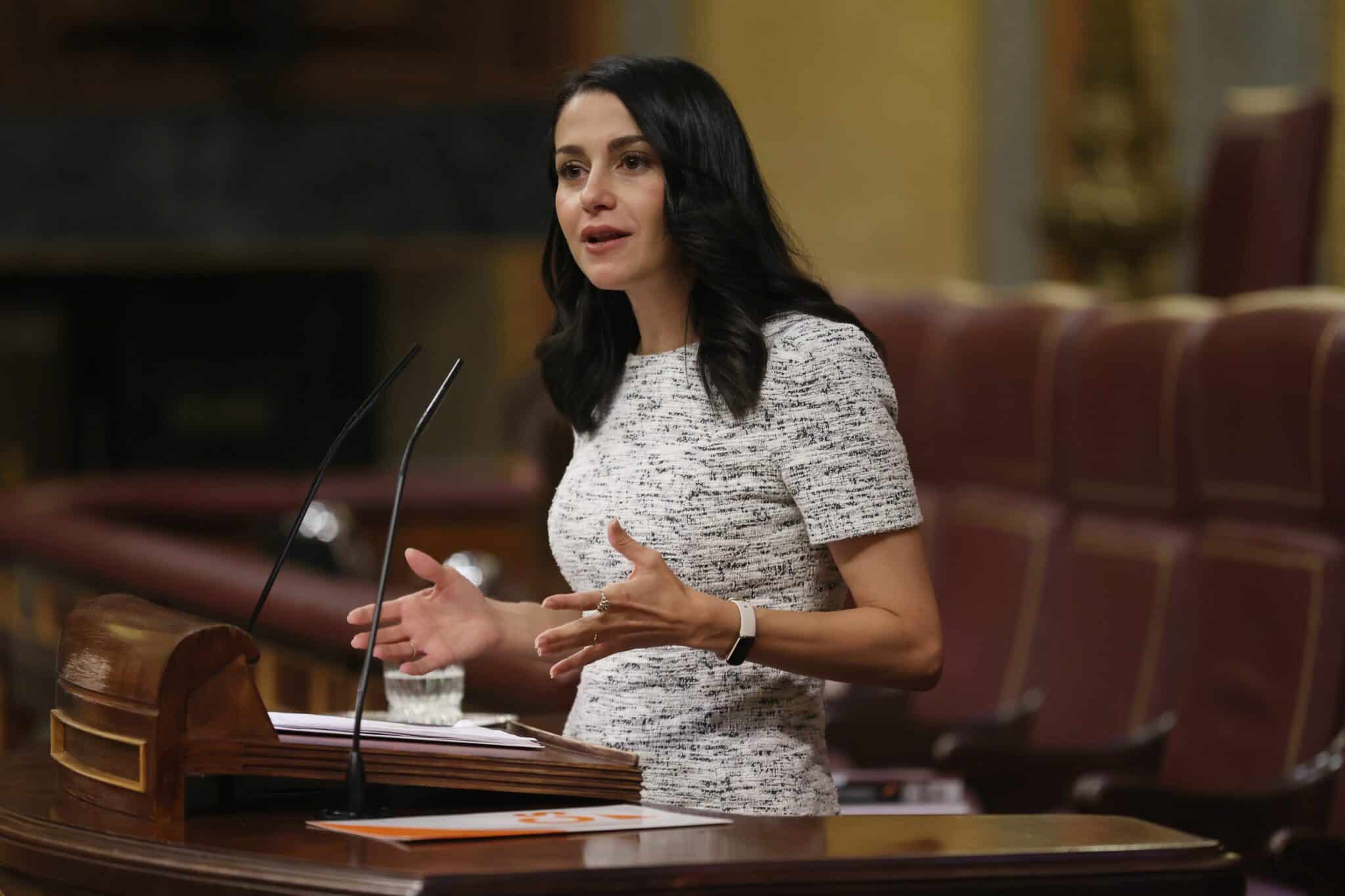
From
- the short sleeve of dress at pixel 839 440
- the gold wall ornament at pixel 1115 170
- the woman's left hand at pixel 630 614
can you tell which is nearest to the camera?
the woman's left hand at pixel 630 614

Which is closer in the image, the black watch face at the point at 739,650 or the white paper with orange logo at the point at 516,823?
the white paper with orange logo at the point at 516,823

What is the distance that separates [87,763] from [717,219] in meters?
0.60

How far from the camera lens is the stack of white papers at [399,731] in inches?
51.3

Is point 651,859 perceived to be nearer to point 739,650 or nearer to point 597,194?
point 739,650

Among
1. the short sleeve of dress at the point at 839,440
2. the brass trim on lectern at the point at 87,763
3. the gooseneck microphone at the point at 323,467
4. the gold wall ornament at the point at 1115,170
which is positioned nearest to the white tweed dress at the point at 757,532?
the short sleeve of dress at the point at 839,440

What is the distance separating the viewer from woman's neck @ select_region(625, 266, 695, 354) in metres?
1.53

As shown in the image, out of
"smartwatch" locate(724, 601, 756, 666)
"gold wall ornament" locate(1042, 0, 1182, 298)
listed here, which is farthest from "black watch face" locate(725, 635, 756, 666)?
"gold wall ornament" locate(1042, 0, 1182, 298)

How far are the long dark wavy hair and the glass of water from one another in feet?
1.39

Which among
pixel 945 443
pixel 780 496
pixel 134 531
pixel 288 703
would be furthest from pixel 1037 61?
pixel 780 496

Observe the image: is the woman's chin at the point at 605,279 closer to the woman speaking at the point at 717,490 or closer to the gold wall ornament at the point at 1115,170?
the woman speaking at the point at 717,490

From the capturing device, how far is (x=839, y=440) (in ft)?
4.61

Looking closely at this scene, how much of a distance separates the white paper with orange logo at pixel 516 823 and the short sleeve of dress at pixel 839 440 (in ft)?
0.83

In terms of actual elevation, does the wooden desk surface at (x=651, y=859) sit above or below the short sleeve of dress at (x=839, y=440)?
below

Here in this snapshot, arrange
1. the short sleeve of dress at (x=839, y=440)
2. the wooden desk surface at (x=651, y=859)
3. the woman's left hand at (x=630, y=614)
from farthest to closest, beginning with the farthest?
1. the short sleeve of dress at (x=839, y=440)
2. the woman's left hand at (x=630, y=614)
3. the wooden desk surface at (x=651, y=859)
